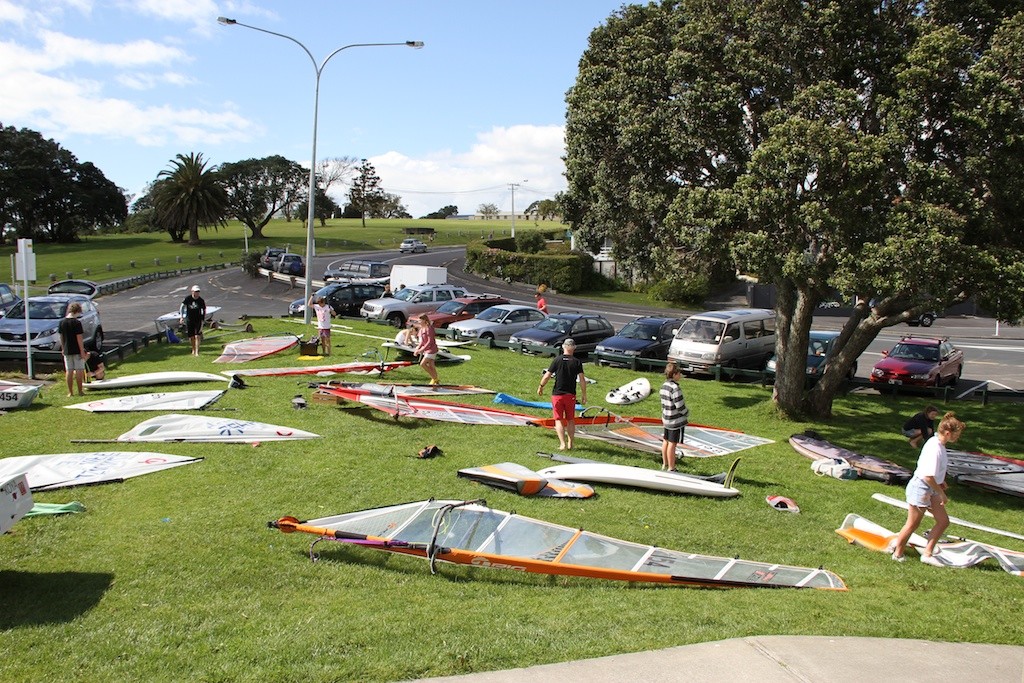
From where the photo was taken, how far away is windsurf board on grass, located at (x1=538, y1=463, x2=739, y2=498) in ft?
33.5

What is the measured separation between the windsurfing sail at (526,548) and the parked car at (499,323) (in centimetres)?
1666

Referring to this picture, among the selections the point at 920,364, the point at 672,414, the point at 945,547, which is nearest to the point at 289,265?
the point at 920,364

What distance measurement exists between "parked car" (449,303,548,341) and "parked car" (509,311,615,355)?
1.24m

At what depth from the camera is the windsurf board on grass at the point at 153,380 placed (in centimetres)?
1504

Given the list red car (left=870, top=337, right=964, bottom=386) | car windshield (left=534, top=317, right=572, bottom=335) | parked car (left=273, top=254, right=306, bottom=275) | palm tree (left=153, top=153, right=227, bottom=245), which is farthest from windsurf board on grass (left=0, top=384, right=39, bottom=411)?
palm tree (left=153, top=153, right=227, bottom=245)

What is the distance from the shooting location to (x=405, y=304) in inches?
1181

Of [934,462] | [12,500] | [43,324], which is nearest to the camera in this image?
[12,500]

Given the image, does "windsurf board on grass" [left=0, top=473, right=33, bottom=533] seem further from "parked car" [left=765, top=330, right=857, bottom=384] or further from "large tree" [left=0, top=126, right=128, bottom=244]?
"large tree" [left=0, top=126, right=128, bottom=244]

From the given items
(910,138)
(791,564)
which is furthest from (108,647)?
(910,138)

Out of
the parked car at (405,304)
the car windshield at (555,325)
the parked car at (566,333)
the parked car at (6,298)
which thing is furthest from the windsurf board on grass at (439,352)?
the parked car at (6,298)

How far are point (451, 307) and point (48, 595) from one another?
2315 cm

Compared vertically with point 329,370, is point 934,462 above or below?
above

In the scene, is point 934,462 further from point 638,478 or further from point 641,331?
point 641,331

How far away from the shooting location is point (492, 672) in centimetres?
550
